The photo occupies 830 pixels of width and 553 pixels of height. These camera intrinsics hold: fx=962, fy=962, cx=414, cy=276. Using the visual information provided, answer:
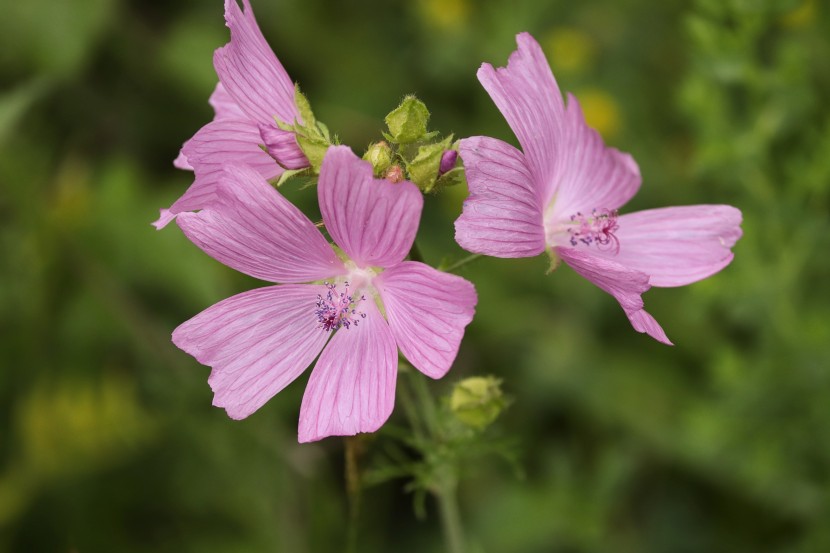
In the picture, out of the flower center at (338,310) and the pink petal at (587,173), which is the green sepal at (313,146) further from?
the pink petal at (587,173)

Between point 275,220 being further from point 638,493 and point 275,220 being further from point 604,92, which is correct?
point 604,92

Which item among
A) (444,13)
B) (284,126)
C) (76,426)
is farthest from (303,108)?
(444,13)

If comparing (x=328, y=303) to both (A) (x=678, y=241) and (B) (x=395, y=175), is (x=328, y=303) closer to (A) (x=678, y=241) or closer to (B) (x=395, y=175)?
(B) (x=395, y=175)

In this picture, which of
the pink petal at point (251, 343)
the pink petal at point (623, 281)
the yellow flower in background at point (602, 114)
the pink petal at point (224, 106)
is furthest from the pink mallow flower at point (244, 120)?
the yellow flower in background at point (602, 114)

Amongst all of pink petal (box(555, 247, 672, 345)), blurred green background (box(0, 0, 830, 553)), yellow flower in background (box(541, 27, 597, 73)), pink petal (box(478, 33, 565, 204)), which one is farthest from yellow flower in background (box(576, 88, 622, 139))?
pink petal (box(555, 247, 672, 345))

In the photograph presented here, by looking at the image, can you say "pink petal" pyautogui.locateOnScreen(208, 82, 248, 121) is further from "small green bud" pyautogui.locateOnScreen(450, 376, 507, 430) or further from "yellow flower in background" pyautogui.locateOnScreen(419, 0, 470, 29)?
"yellow flower in background" pyautogui.locateOnScreen(419, 0, 470, 29)

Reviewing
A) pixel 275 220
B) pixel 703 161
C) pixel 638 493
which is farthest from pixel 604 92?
pixel 275 220
